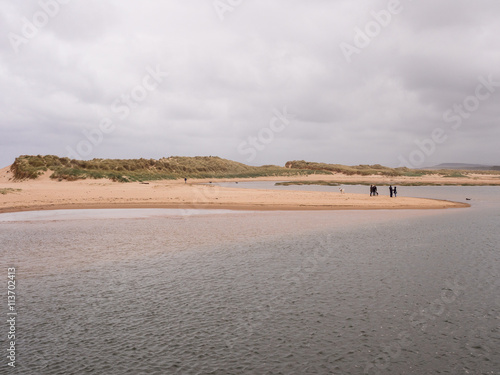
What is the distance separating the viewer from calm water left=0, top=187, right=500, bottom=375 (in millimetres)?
7781

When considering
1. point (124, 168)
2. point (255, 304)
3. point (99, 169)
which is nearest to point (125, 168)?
point (124, 168)

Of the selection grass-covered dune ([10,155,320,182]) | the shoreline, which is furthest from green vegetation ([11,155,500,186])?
the shoreline

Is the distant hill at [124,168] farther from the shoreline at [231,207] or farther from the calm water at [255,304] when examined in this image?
the calm water at [255,304]

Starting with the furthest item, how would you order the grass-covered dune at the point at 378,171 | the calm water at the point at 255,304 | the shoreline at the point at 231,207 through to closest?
1. the grass-covered dune at the point at 378,171
2. the shoreline at the point at 231,207
3. the calm water at the point at 255,304

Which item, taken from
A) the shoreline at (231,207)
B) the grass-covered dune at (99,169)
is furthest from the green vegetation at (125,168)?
the shoreline at (231,207)

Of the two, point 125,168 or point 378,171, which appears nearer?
point 125,168

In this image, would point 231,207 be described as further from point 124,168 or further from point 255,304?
point 124,168

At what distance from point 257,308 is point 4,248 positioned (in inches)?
585

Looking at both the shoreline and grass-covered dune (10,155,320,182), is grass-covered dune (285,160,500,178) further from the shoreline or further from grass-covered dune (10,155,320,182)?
the shoreline

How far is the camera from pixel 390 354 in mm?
8008

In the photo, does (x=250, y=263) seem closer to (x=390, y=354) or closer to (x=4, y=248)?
(x=390, y=354)

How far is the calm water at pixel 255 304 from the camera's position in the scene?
7781 millimetres

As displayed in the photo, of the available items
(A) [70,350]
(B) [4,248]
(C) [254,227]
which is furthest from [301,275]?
(B) [4,248]

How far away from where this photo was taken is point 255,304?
10.9m
